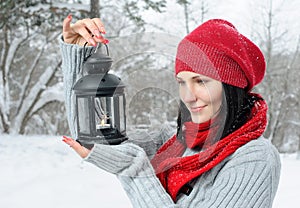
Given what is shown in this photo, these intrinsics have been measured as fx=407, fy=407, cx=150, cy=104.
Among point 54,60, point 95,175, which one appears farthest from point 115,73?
point 54,60

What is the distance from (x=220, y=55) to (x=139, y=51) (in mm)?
185

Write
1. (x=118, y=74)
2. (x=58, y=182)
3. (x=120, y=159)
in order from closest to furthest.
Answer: (x=120, y=159) < (x=118, y=74) < (x=58, y=182)

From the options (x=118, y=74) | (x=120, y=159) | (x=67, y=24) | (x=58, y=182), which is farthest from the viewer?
(x=58, y=182)

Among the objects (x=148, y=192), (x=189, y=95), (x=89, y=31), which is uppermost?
(x=89, y=31)

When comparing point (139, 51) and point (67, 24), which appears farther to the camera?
point (67, 24)

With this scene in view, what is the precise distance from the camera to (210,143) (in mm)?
988

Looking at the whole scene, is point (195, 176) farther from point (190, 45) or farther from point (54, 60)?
point (54, 60)

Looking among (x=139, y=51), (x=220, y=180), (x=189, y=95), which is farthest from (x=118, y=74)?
(x=220, y=180)

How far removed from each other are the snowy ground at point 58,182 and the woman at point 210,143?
247 cm

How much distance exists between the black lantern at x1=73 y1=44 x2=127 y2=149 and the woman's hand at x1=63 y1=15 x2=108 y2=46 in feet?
0.14

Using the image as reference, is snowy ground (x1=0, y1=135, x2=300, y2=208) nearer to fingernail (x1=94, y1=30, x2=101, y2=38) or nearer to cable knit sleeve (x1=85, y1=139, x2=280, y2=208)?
cable knit sleeve (x1=85, y1=139, x2=280, y2=208)

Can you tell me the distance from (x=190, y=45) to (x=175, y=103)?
0.13m

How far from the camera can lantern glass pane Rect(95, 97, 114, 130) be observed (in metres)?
0.99

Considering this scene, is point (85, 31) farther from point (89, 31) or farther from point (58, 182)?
point (58, 182)
